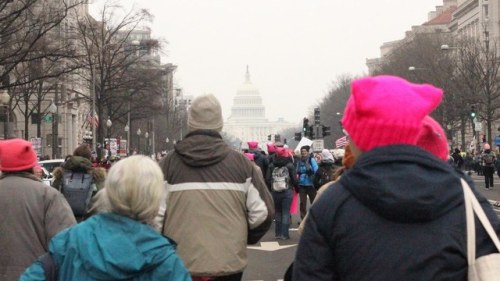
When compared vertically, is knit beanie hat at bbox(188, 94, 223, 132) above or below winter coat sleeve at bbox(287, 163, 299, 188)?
above

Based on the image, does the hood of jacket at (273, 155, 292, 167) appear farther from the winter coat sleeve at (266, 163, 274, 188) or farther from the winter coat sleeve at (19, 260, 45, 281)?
the winter coat sleeve at (19, 260, 45, 281)

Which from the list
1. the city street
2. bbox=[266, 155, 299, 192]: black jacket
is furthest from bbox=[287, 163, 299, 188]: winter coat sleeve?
the city street

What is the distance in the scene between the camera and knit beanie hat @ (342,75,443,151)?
358 centimetres

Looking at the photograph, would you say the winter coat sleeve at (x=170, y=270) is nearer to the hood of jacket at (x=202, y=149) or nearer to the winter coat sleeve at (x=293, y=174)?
the hood of jacket at (x=202, y=149)

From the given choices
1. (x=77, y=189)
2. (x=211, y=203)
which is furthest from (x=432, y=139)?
(x=77, y=189)

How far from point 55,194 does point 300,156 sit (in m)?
15.4

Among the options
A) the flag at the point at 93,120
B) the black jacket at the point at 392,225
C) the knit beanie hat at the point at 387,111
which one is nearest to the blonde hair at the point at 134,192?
the black jacket at the point at 392,225

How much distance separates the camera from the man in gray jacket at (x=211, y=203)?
6096mm

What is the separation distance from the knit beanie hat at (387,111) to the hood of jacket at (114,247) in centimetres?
96

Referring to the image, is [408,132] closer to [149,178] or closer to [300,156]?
[149,178]

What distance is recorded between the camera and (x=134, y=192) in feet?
13.4

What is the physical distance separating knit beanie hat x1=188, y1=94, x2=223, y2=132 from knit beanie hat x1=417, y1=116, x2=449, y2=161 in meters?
2.84

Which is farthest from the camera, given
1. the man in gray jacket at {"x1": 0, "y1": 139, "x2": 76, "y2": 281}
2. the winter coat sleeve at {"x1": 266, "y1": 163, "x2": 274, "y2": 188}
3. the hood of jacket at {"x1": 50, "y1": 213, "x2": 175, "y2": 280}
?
the winter coat sleeve at {"x1": 266, "y1": 163, "x2": 274, "y2": 188}

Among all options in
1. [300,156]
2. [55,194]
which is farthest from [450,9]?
[55,194]
